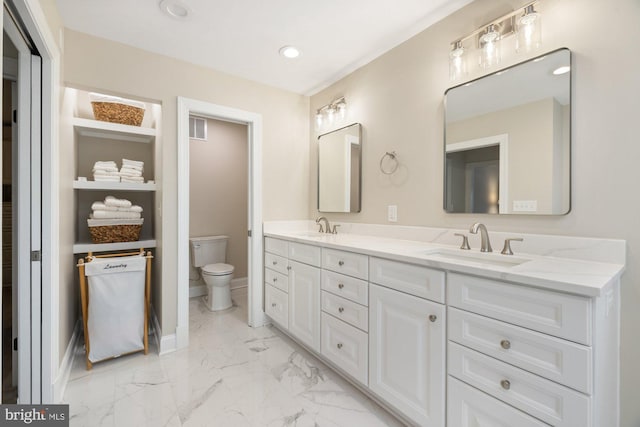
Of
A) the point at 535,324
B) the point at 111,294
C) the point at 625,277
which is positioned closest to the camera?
the point at 535,324

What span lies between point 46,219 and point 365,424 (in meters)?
2.02

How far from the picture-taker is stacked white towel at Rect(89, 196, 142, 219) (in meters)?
2.35

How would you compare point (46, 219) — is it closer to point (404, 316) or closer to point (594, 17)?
point (404, 316)

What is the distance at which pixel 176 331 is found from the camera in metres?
2.34

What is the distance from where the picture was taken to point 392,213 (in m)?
2.20

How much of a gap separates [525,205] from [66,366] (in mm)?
2951

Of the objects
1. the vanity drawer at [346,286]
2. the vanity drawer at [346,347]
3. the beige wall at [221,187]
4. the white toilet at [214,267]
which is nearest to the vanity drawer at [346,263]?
the vanity drawer at [346,286]

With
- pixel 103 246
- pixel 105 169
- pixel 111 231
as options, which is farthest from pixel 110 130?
pixel 103 246

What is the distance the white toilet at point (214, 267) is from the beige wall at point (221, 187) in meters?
0.22

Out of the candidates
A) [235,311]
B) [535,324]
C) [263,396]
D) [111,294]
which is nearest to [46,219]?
[111,294]

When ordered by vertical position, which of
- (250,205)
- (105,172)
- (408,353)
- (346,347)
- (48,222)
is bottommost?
(346,347)

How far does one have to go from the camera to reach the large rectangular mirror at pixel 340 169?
2.50 meters

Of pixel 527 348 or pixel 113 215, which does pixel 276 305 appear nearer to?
pixel 113 215

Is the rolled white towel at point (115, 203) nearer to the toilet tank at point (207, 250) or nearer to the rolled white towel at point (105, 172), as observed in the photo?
the rolled white towel at point (105, 172)
